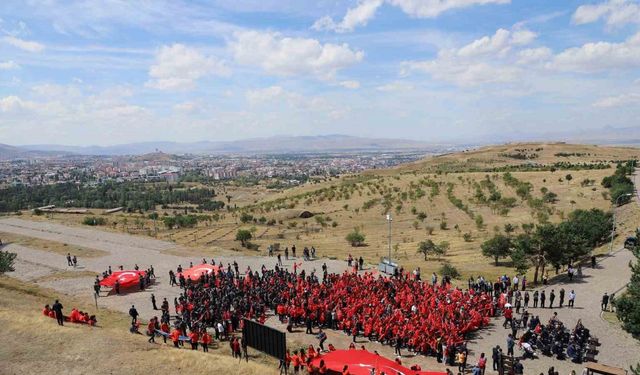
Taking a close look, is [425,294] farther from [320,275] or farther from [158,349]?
[158,349]

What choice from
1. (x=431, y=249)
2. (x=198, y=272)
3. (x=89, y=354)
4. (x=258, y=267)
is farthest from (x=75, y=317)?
(x=431, y=249)

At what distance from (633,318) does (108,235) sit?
4888cm

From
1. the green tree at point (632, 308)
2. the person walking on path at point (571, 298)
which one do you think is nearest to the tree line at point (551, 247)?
the person walking on path at point (571, 298)

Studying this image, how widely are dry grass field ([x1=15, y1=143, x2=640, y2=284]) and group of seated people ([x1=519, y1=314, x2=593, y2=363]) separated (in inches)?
541

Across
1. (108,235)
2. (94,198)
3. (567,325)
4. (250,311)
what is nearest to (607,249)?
(567,325)

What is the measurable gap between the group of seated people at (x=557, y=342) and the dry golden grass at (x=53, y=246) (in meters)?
36.0

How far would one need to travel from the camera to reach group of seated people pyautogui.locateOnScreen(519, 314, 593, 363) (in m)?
20.0

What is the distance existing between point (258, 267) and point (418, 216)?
30189mm

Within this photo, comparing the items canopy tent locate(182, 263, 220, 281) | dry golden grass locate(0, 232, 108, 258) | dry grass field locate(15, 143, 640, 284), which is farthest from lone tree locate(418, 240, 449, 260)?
dry golden grass locate(0, 232, 108, 258)

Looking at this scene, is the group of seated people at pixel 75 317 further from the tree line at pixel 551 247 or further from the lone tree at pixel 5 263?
the tree line at pixel 551 247

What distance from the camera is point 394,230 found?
56.2 meters

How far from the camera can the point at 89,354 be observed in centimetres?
1794

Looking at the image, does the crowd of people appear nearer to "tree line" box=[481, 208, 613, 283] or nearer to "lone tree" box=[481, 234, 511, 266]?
"tree line" box=[481, 208, 613, 283]

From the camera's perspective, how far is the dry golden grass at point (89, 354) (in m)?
17.1
